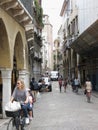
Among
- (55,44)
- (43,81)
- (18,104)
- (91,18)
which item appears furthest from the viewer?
(55,44)

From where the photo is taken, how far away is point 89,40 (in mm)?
42656

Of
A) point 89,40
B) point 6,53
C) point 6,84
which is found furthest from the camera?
point 89,40

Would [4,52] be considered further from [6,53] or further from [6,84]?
[6,84]

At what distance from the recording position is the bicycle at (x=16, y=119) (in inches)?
525

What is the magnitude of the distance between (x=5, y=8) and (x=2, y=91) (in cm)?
396

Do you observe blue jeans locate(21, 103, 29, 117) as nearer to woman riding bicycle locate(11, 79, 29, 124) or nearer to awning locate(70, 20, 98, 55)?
woman riding bicycle locate(11, 79, 29, 124)

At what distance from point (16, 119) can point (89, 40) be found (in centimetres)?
2972

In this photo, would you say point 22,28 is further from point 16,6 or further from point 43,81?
point 43,81

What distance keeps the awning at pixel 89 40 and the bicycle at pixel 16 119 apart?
1918 centimetres

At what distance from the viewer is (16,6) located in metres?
19.5

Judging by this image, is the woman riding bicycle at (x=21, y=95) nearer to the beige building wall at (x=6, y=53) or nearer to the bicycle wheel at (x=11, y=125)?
the bicycle wheel at (x=11, y=125)

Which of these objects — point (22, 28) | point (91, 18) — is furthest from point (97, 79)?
point (22, 28)

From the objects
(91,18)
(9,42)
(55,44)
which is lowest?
(9,42)

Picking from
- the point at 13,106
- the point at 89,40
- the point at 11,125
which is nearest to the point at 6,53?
the point at 11,125
